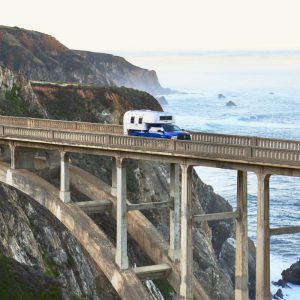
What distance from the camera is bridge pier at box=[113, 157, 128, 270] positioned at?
40.2m

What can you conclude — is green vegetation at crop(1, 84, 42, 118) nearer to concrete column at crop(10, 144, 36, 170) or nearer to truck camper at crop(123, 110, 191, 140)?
concrete column at crop(10, 144, 36, 170)

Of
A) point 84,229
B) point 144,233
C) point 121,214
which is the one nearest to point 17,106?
point 144,233

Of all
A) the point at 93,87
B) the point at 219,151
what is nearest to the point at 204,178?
the point at 93,87

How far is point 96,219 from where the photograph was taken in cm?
6594

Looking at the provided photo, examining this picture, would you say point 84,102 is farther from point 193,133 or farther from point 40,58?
point 40,58

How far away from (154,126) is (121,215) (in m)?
5.35

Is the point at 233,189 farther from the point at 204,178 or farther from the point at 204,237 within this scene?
the point at 204,237

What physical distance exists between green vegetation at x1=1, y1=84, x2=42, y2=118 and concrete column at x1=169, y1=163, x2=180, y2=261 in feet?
118

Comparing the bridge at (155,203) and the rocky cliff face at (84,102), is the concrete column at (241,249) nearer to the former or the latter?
the bridge at (155,203)

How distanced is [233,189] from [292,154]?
96478 millimetres

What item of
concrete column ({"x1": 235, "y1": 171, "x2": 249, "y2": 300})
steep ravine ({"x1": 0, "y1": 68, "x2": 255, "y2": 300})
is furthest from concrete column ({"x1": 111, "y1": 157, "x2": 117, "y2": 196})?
steep ravine ({"x1": 0, "y1": 68, "x2": 255, "y2": 300})

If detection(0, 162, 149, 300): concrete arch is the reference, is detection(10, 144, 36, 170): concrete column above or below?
above

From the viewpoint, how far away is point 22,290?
53375 millimetres

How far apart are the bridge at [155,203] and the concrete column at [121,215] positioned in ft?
0.17
